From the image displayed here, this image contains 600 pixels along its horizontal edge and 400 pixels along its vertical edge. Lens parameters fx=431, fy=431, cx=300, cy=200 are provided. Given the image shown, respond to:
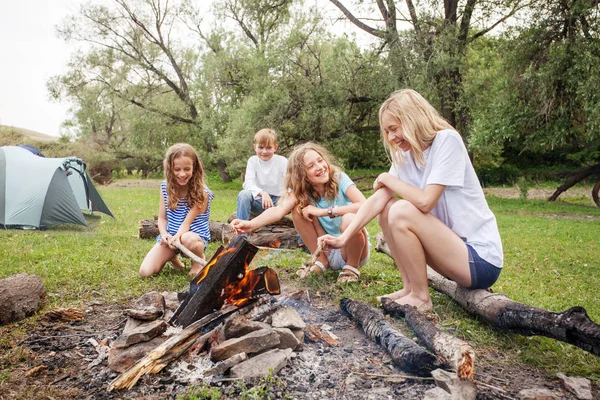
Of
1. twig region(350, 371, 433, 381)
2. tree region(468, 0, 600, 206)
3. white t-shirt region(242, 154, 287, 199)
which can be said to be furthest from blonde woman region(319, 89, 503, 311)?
tree region(468, 0, 600, 206)

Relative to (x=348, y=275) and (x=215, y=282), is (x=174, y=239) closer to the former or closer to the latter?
(x=215, y=282)

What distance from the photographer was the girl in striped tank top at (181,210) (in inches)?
176

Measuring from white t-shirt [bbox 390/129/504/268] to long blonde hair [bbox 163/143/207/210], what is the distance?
2415mm

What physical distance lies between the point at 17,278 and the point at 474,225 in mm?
3632

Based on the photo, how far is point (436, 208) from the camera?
130 inches

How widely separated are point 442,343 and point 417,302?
0.95 metres

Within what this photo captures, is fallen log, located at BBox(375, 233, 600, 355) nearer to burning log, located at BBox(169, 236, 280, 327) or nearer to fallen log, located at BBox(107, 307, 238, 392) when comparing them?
burning log, located at BBox(169, 236, 280, 327)

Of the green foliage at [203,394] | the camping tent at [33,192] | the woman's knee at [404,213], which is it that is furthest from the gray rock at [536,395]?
the camping tent at [33,192]

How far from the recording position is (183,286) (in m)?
4.26

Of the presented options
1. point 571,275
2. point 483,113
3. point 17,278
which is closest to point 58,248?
point 17,278

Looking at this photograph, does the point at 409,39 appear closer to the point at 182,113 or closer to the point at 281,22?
the point at 281,22

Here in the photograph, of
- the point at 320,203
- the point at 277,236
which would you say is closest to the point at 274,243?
the point at 277,236

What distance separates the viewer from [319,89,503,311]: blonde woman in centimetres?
305

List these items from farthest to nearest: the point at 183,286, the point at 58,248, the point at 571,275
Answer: the point at 58,248 → the point at 571,275 → the point at 183,286
